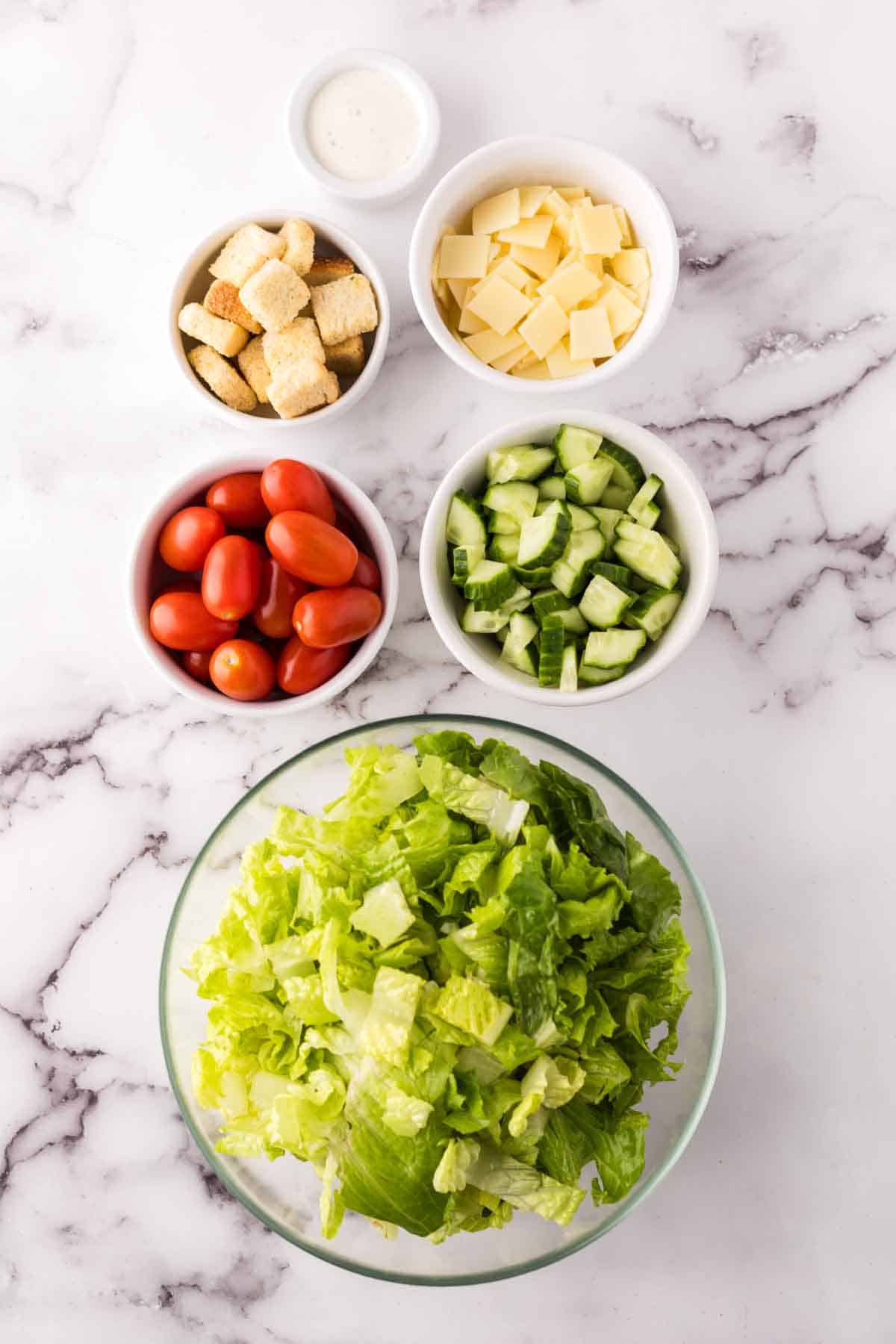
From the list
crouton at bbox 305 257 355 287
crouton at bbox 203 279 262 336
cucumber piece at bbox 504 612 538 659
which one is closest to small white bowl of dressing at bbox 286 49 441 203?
crouton at bbox 305 257 355 287

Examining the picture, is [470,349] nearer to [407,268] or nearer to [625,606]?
[407,268]

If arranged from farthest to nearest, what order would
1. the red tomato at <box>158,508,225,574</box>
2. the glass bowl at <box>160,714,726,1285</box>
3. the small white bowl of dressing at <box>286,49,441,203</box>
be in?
the small white bowl of dressing at <box>286,49,441,203</box>
the red tomato at <box>158,508,225,574</box>
the glass bowl at <box>160,714,726,1285</box>

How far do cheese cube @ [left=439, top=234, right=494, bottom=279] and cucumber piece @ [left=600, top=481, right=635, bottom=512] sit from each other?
13.6 inches

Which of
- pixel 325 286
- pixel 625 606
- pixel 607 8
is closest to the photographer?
pixel 625 606

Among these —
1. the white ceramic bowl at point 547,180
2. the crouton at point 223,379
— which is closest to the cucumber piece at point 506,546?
the white ceramic bowl at point 547,180

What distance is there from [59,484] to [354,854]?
31.7 inches

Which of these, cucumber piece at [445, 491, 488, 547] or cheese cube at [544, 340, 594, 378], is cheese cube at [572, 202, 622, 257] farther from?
cucumber piece at [445, 491, 488, 547]

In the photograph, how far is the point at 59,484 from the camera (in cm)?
183

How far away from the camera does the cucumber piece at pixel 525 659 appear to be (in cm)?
162

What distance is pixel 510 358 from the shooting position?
1705 mm

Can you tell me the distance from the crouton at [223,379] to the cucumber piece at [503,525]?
397 mm

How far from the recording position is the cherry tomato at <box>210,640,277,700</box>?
1.61m

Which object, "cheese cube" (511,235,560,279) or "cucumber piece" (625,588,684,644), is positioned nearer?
"cucumber piece" (625,588,684,644)

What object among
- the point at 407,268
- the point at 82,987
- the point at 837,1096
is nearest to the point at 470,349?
the point at 407,268
